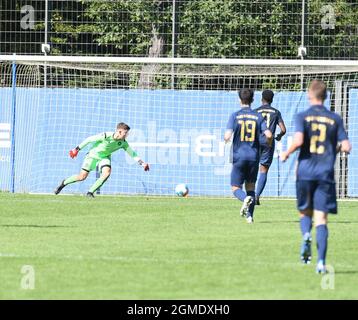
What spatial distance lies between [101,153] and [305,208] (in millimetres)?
12376

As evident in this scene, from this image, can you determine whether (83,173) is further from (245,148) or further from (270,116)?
(245,148)

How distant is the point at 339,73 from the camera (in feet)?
86.1

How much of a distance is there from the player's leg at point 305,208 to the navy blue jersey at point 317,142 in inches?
3.8

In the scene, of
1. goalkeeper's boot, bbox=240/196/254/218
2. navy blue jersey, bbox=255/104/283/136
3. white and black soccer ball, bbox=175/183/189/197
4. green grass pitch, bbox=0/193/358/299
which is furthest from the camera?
white and black soccer ball, bbox=175/183/189/197

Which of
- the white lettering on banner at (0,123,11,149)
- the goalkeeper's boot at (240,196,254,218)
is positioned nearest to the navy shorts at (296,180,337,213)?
the goalkeeper's boot at (240,196,254,218)

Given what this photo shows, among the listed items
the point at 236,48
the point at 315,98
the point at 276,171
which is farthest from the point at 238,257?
the point at 236,48

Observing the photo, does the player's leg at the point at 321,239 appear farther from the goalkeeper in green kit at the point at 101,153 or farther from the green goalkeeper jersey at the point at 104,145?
the green goalkeeper jersey at the point at 104,145

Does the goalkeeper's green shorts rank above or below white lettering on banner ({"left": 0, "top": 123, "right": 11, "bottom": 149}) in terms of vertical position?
below

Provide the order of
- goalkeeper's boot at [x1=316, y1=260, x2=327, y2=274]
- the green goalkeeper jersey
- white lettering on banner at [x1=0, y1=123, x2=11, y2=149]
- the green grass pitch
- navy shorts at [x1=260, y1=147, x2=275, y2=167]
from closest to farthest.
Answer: the green grass pitch < goalkeeper's boot at [x1=316, y1=260, x2=327, y2=274] < navy shorts at [x1=260, y1=147, x2=275, y2=167] < the green goalkeeper jersey < white lettering on banner at [x1=0, y1=123, x2=11, y2=149]

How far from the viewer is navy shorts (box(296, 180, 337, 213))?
11.6m

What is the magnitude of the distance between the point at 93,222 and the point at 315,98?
257 inches

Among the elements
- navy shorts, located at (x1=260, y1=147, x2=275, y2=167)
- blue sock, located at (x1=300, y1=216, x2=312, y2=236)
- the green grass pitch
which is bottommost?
the green grass pitch

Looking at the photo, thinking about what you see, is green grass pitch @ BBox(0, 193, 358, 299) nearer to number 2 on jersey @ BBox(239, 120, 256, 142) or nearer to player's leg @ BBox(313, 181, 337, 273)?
player's leg @ BBox(313, 181, 337, 273)
